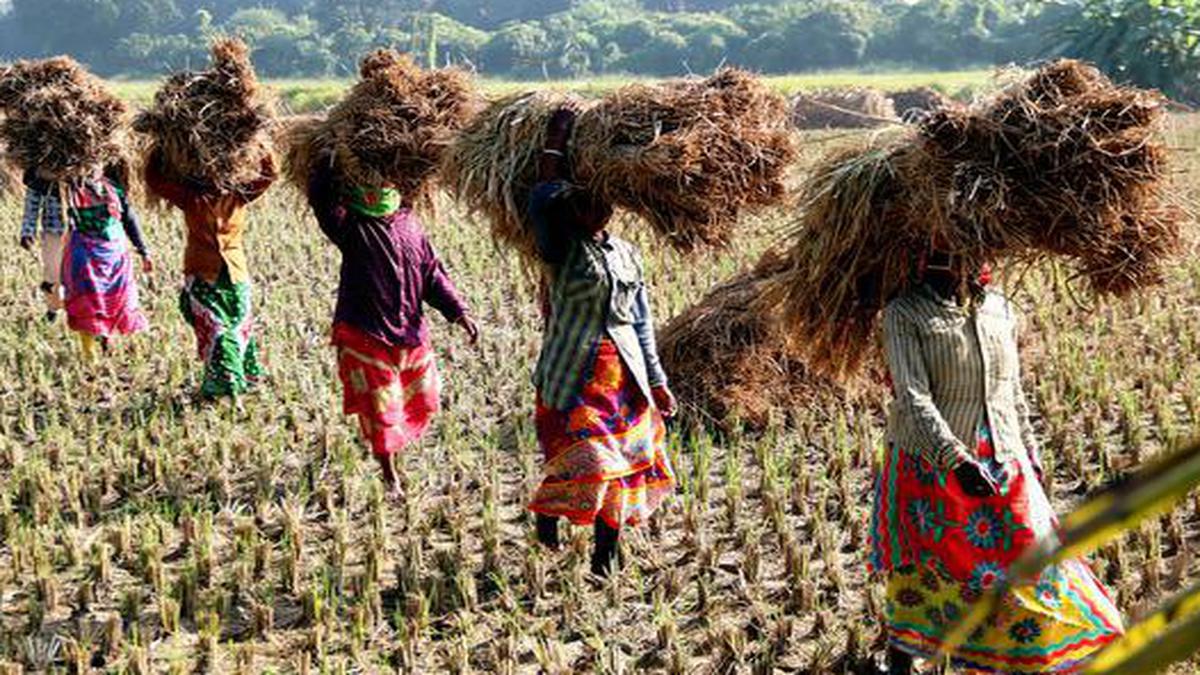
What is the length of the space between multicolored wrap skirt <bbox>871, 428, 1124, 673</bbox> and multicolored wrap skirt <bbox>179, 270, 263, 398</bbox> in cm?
393

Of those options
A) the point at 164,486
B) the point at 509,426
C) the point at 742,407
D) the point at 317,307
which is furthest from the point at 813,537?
the point at 317,307

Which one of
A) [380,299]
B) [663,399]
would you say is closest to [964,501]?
[663,399]

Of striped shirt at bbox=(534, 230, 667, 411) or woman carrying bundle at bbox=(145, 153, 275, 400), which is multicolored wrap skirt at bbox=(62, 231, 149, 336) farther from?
striped shirt at bbox=(534, 230, 667, 411)

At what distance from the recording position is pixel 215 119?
19.3 ft

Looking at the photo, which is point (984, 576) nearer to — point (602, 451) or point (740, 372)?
point (602, 451)

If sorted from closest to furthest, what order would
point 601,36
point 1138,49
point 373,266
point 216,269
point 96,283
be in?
point 373,266 → point 216,269 → point 96,283 → point 1138,49 → point 601,36

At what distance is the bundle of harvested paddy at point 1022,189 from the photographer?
120 inches

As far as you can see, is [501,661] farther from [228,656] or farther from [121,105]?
[121,105]

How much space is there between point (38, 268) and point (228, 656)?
23.8 ft

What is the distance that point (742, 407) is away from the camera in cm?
591

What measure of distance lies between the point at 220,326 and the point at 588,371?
2.86 meters

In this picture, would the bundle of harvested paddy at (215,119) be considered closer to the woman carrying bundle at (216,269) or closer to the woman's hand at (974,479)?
the woman carrying bundle at (216,269)

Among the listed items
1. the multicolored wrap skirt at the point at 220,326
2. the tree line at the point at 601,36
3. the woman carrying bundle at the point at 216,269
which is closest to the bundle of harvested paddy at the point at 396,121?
the woman carrying bundle at the point at 216,269

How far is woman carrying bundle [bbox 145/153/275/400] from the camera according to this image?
20.1ft
